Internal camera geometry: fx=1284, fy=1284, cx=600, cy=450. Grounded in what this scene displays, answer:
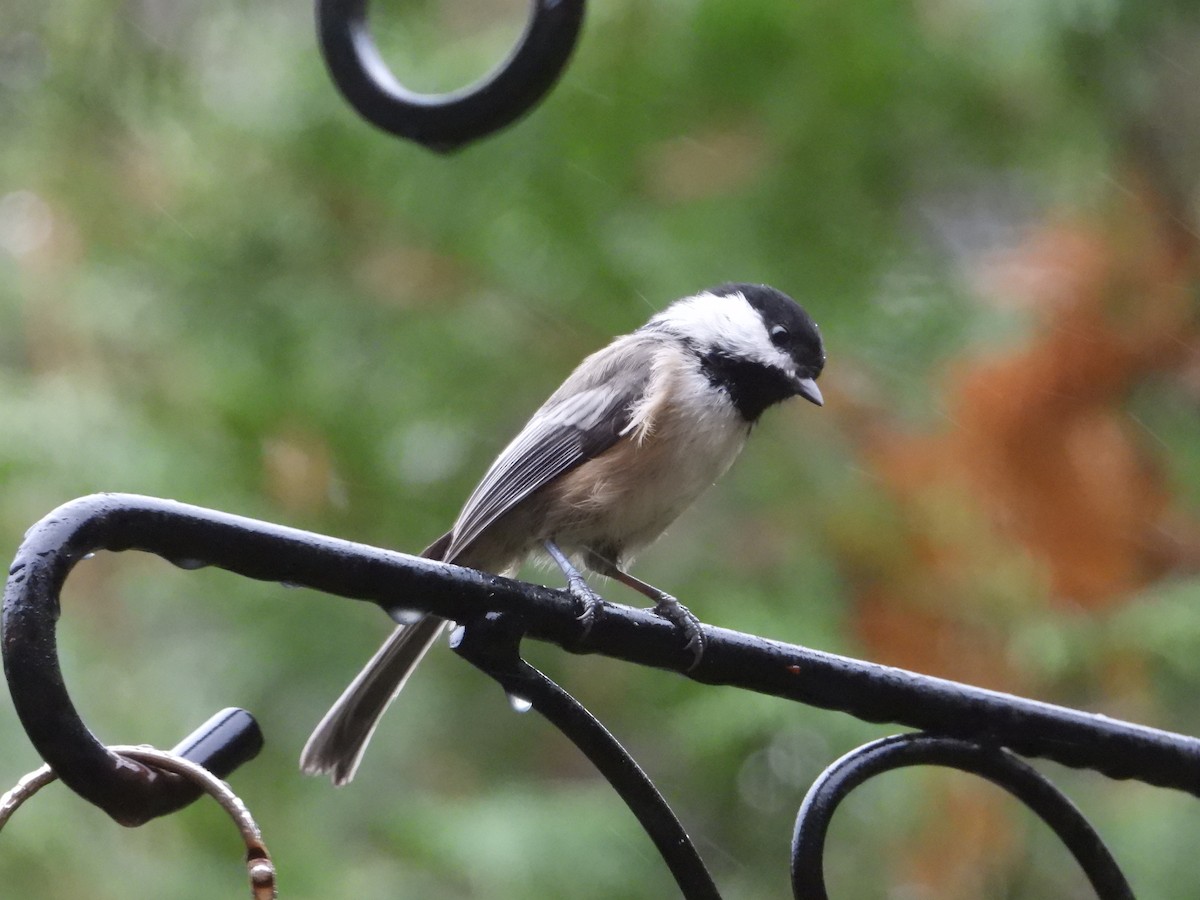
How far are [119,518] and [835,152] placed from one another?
10.5 ft

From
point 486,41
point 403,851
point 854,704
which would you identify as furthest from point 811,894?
point 486,41

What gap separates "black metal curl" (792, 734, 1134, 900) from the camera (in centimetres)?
139

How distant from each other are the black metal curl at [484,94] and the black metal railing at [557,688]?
26.1 inches

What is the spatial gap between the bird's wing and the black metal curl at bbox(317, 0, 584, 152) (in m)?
1.01

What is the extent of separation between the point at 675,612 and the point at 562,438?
57 centimetres

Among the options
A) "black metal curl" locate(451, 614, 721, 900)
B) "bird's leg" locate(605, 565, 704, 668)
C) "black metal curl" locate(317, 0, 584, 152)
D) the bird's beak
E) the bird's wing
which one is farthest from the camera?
the bird's beak

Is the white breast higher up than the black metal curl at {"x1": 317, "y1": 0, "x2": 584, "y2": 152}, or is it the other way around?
the black metal curl at {"x1": 317, "y1": 0, "x2": 584, "y2": 152}

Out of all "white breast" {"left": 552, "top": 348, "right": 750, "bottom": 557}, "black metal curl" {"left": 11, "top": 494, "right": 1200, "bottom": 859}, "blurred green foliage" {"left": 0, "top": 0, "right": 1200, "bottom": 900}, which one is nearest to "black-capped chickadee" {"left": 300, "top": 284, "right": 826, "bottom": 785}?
"white breast" {"left": 552, "top": 348, "right": 750, "bottom": 557}

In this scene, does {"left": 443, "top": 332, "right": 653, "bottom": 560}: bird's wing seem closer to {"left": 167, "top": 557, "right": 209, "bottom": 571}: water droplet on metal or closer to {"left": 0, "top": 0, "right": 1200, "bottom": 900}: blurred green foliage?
{"left": 0, "top": 0, "right": 1200, "bottom": 900}: blurred green foliage

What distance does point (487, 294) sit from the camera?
404cm

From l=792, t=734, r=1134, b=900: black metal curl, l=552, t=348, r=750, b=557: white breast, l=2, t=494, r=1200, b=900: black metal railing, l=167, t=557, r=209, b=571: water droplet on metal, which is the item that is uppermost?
l=552, t=348, r=750, b=557: white breast

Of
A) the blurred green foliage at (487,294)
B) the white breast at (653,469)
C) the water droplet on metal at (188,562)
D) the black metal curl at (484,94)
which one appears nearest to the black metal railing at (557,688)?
the water droplet on metal at (188,562)

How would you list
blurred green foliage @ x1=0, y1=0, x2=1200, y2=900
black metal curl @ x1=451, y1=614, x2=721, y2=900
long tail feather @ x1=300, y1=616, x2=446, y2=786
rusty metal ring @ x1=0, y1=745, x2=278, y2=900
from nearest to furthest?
rusty metal ring @ x1=0, y1=745, x2=278, y2=900
black metal curl @ x1=451, y1=614, x2=721, y2=900
long tail feather @ x1=300, y1=616, x2=446, y2=786
blurred green foliage @ x1=0, y1=0, x2=1200, y2=900

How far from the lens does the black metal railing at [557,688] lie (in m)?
0.96
